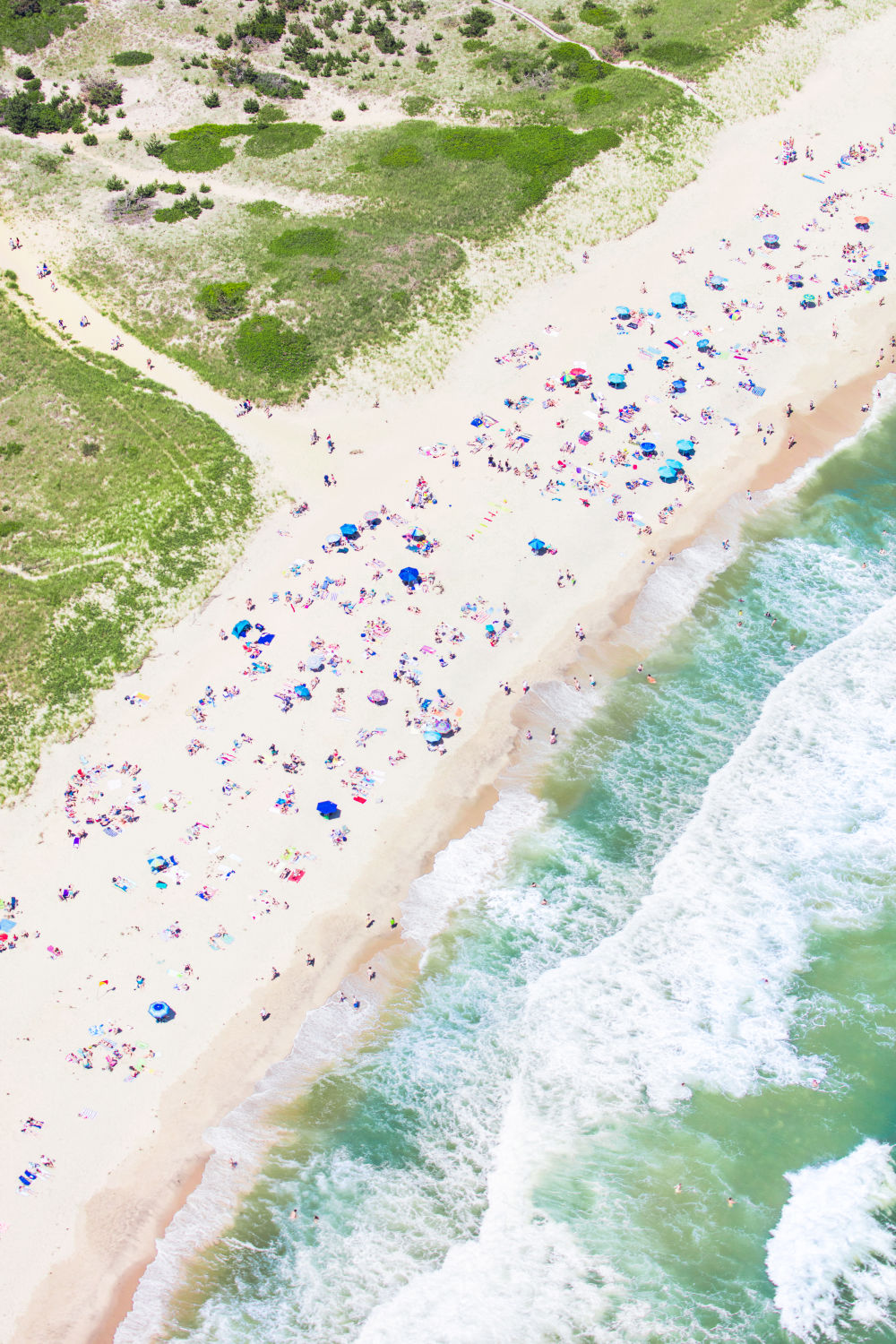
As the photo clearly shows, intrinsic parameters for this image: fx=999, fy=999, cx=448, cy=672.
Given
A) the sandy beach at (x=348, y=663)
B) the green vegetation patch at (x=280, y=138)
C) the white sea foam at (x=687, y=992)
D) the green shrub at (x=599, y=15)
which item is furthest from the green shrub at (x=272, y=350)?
the green shrub at (x=599, y=15)

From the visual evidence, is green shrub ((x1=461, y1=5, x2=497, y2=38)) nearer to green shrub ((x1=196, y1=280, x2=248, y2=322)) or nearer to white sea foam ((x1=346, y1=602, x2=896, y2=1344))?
green shrub ((x1=196, y1=280, x2=248, y2=322))

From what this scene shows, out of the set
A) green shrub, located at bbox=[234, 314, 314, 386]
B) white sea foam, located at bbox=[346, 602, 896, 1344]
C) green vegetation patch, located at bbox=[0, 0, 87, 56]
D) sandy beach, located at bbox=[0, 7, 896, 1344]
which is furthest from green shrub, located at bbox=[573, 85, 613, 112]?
white sea foam, located at bbox=[346, 602, 896, 1344]

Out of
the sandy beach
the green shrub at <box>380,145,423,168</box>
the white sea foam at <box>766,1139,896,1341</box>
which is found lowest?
the white sea foam at <box>766,1139,896,1341</box>

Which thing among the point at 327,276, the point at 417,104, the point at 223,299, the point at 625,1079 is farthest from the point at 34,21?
the point at 625,1079

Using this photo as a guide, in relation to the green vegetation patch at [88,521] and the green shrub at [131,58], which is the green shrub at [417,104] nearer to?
the green shrub at [131,58]

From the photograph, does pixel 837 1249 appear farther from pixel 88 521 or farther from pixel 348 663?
pixel 88 521

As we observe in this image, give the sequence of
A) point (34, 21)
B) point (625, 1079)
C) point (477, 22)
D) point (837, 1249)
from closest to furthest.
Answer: point (837, 1249) < point (625, 1079) < point (34, 21) < point (477, 22)
